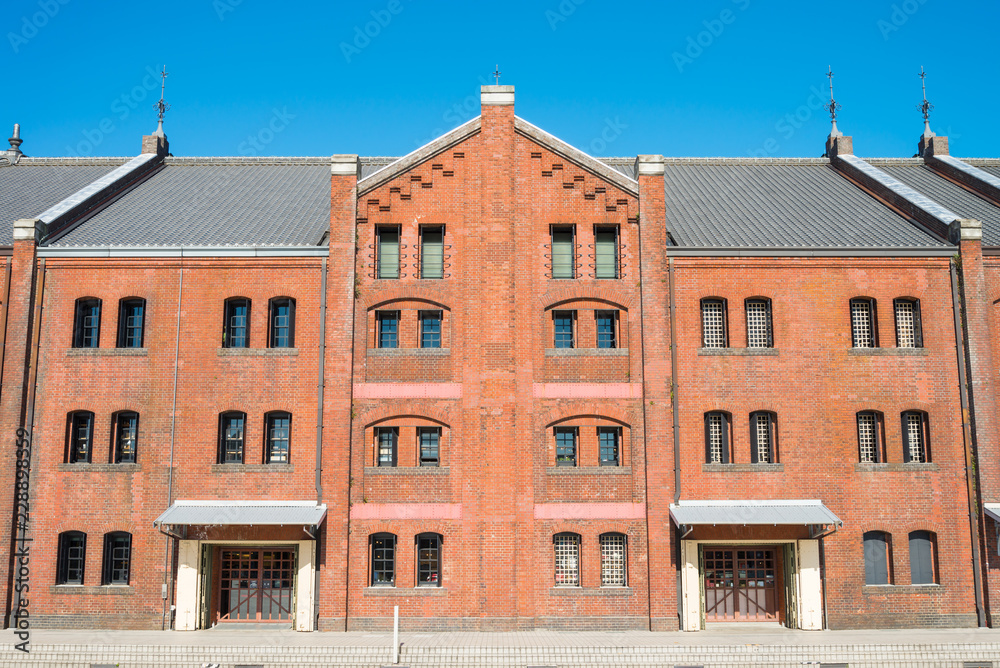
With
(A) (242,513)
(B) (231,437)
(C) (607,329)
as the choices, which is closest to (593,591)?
(C) (607,329)

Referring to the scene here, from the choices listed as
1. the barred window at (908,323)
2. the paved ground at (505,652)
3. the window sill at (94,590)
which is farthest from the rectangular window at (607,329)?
the window sill at (94,590)

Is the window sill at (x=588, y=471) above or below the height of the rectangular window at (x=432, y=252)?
below

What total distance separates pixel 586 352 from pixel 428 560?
25.5 feet

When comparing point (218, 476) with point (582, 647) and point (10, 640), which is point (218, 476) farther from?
point (582, 647)

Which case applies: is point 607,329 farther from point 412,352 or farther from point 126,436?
point 126,436

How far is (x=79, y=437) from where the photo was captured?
24.4 metres

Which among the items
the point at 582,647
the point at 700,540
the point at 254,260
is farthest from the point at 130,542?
the point at 700,540

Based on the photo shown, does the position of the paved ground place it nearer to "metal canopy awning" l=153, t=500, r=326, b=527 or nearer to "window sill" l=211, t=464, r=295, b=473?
"metal canopy awning" l=153, t=500, r=326, b=527

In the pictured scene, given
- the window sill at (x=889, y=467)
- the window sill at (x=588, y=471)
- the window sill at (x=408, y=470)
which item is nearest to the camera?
the window sill at (x=408, y=470)

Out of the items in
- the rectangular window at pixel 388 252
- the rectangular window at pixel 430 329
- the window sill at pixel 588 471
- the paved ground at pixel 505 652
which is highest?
the rectangular window at pixel 388 252

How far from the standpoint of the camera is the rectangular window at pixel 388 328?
80.9ft

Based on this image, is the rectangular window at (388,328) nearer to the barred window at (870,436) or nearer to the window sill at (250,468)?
the window sill at (250,468)

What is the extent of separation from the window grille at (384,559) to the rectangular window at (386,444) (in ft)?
7.18

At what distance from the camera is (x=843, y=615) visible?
2331cm
